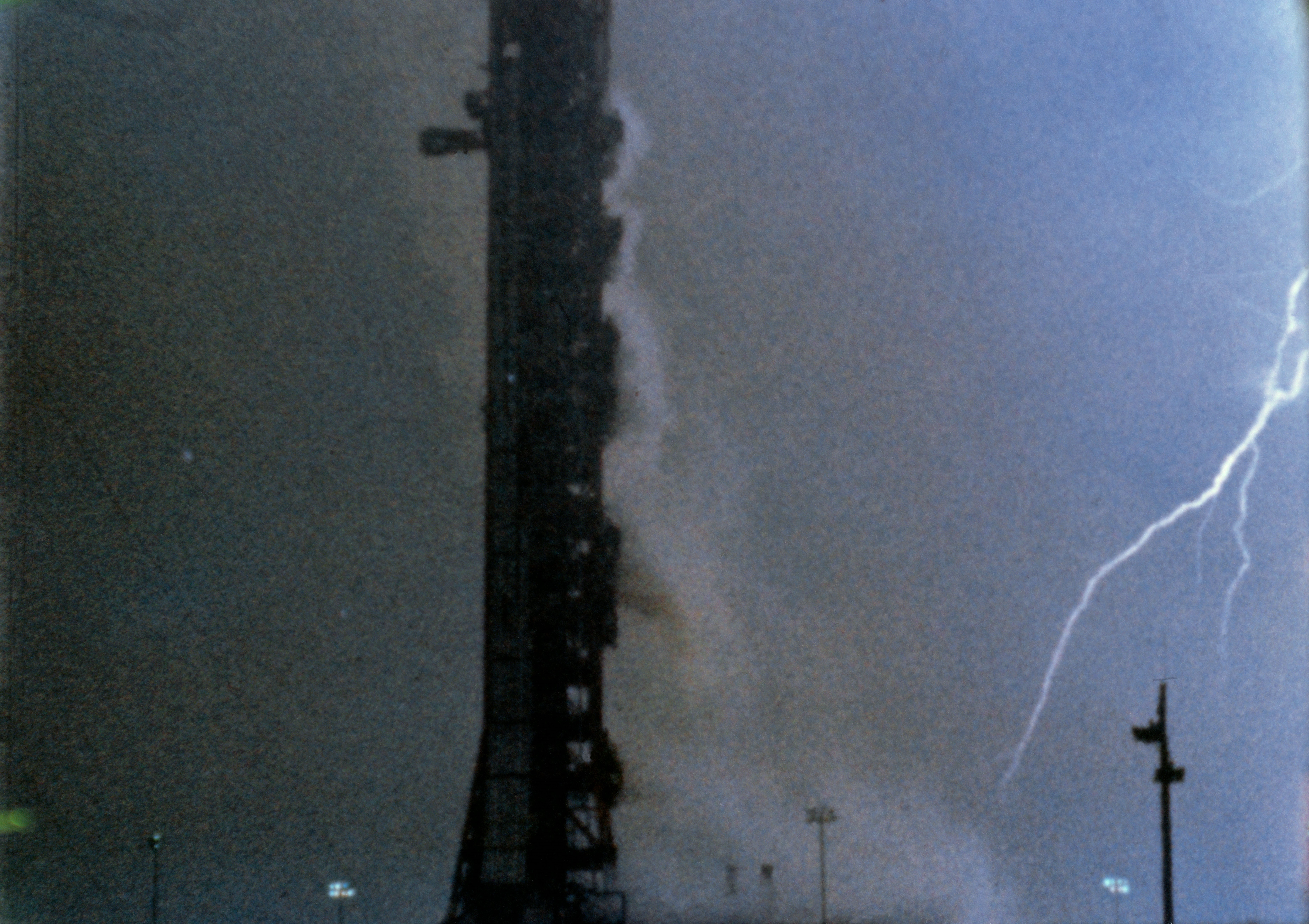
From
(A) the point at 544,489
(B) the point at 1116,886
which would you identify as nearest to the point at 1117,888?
(B) the point at 1116,886

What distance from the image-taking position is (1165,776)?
11.5 metres

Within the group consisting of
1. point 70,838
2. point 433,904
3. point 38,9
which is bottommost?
point 433,904

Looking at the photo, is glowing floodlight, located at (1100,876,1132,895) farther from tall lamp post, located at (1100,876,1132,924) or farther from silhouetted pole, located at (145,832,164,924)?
silhouetted pole, located at (145,832,164,924)

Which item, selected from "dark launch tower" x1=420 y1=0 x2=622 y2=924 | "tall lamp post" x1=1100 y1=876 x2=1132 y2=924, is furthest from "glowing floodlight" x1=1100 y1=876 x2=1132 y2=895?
"dark launch tower" x1=420 y1=0 x2=622 y2=924

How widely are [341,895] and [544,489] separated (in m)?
5.92

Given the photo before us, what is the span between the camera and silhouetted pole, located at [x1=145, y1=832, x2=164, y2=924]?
13.8 metres

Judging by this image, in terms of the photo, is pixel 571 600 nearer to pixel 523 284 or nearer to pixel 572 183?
pixel 523 284

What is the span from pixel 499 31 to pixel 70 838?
32.1 ft

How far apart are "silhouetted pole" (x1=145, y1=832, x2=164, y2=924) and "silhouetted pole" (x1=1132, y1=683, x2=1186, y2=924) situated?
1037cm

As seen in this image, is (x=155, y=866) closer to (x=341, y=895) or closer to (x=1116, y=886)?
(x=341, y=895)

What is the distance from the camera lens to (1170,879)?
12.0 metres

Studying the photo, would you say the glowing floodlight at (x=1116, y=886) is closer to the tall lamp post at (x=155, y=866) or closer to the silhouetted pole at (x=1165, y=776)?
the silhouetted pole at (x=1165, y=776)

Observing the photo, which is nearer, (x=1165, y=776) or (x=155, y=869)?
(x=1165, y=776)

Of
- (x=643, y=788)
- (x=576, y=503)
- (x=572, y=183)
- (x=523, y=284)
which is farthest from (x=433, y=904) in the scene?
(x=572, y=183)
